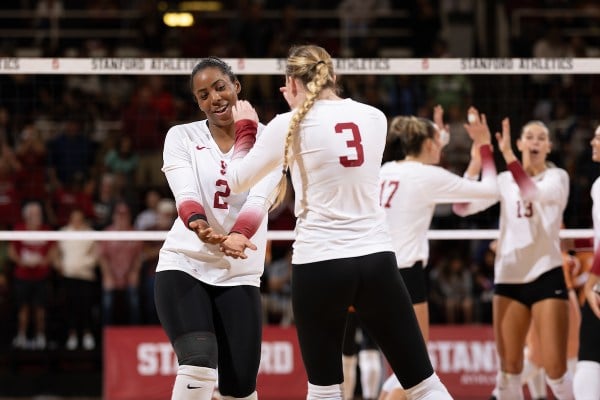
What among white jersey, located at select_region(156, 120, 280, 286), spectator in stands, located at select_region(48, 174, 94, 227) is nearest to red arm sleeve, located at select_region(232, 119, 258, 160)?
white jersey, located at select_region(156, 120, 280, 286)

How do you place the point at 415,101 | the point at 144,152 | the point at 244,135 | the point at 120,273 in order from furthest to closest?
1. the point at 415,101
2. the point at 144,152
3. the point at 120,273
4. the point at 244,135

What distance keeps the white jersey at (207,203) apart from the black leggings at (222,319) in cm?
6

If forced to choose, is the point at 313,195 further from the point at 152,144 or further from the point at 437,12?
the point at 437,12

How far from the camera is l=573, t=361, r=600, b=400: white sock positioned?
263 inches

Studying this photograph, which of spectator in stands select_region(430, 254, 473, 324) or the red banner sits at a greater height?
spectator in stands select_region(430, 254, 473, 324)

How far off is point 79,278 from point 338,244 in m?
7.56

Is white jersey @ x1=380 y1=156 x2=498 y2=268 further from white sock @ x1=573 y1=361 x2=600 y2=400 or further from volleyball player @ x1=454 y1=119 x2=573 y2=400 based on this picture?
white sock @ x1=573 y1=361 x2=600 y2=400

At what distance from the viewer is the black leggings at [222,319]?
17.6 ft

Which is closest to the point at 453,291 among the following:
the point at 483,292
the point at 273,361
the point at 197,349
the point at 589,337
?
the point at 483,292

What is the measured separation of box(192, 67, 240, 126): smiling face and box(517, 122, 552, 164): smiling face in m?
2.97

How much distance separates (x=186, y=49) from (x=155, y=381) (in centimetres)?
563

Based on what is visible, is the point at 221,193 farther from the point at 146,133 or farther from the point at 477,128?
the point at 146,133

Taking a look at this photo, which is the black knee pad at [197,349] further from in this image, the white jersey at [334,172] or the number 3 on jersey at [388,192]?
the number 3 on jersey at [388,192]

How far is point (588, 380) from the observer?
6680 mm
